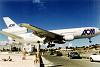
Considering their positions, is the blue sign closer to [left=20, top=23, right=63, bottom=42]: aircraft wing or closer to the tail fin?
[left=20, top=23, right=63, bottom=42]: aircraft wing

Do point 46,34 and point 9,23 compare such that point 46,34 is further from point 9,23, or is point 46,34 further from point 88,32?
point 9,23

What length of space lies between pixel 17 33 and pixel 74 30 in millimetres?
21940

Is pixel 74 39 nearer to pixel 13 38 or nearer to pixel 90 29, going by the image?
pixel 90 29

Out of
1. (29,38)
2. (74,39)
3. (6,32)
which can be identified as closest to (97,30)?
(74,39)

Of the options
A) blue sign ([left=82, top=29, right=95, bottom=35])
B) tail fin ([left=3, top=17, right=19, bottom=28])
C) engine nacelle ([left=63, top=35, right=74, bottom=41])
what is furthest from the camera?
tail fin ([left=3, top=17, right=19, bottom=28])

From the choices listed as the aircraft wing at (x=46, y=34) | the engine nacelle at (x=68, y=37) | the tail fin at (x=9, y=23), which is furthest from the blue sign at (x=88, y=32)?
the tail fin at (x=9, y=23)

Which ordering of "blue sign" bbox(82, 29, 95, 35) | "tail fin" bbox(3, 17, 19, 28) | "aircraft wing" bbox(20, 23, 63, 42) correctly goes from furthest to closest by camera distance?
"tail fin" bbox(3, 17, 19, 28) < "blue sign" bbox(82, 29, 95, 35) < "aircraft wing" bbox(20, 23, 63, 42)

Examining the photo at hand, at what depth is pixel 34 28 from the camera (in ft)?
201

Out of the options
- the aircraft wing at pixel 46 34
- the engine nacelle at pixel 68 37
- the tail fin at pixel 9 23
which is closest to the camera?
the engine nacelle at pixel 68 37

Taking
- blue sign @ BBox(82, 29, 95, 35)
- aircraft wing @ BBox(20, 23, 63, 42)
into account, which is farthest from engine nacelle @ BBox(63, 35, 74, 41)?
blue sign @ BBox(82, 29, 95, 35)

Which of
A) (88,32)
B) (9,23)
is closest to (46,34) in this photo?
(88,32)

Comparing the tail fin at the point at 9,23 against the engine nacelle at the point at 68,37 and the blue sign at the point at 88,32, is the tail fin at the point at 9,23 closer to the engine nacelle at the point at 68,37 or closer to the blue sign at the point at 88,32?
the engine nacelle at the point at 68,37

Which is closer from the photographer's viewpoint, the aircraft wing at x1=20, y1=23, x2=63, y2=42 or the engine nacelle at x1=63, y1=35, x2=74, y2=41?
the engine nacelle at x1=63, y1=35, x2=74, y2=41

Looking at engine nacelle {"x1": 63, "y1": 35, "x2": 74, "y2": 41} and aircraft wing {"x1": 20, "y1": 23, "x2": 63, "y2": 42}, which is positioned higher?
aircraft wing {"x1": 20, "y1": 23, "x2": 63, "y2": 42}
